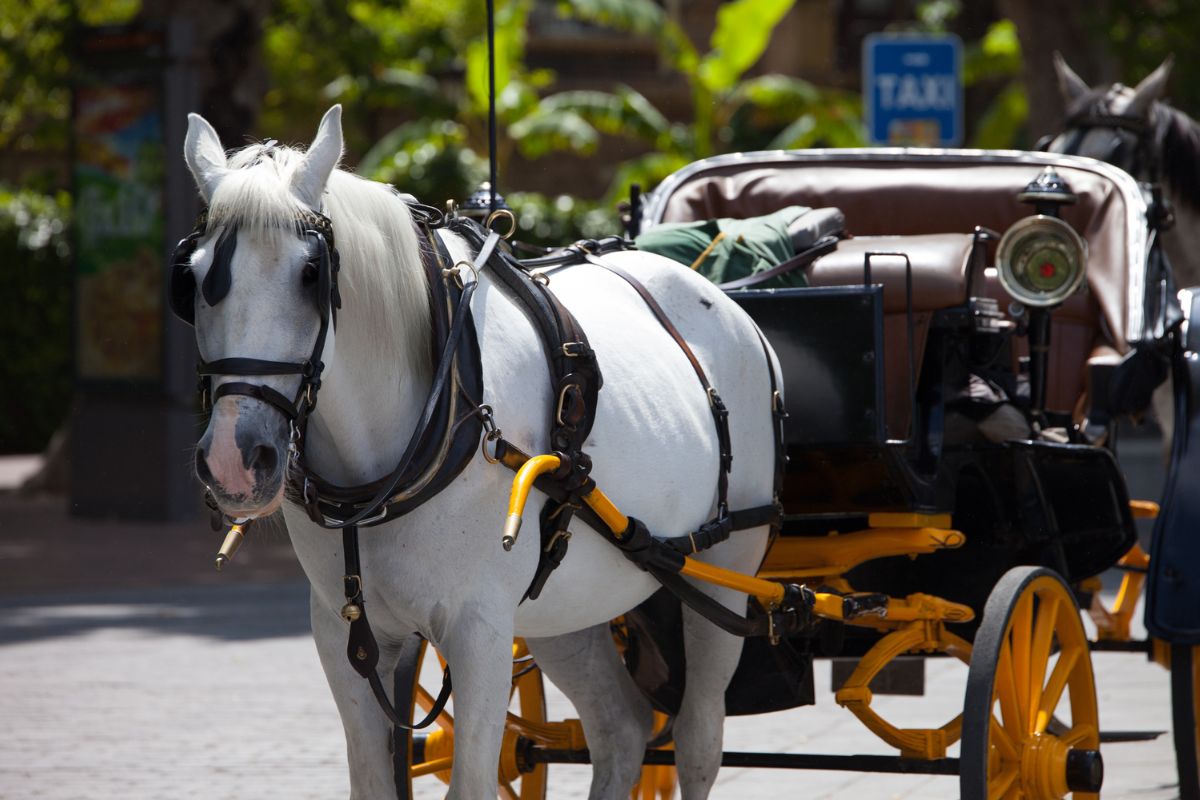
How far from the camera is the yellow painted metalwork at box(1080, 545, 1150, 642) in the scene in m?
6.07

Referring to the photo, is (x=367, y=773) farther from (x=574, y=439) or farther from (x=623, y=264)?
(x=623, y=264)

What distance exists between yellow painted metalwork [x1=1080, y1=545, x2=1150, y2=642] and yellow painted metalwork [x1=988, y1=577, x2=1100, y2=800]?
1200 millimetres

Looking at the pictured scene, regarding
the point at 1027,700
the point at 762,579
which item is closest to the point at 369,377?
the point at 762,579

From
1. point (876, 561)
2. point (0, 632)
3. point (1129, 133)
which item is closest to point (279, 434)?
point (876, 561)

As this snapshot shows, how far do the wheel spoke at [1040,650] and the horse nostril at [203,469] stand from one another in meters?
2.50

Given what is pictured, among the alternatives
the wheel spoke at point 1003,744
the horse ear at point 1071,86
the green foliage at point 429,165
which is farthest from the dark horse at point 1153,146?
the green foliage at point 429,165

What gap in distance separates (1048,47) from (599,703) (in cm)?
1151

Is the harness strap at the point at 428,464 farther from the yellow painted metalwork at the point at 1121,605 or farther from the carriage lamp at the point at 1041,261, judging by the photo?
the yellow painted metalwork at the point at 1121,605

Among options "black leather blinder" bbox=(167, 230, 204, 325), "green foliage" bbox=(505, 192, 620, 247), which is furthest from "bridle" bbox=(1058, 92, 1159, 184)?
"green foliage" bbox=(505, 192, 620, 247)

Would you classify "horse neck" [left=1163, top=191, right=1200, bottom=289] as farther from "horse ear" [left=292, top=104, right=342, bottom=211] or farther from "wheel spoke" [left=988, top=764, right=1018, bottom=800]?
"horse ear" [left=292, top=104, right=342, bottom=211]

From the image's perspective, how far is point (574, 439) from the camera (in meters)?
3.63

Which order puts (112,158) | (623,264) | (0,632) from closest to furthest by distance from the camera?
(623,264), (0,632), (112,158)

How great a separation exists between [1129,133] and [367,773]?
4513 mm

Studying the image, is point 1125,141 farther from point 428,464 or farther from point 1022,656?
point 428,464
